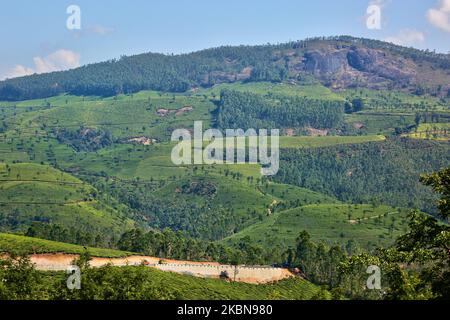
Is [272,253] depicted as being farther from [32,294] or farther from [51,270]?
[32,294]

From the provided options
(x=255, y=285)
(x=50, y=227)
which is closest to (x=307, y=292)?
(x=255, y=285)

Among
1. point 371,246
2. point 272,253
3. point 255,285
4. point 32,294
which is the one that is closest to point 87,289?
point 32,294

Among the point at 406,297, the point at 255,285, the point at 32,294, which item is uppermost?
the point at 406,297

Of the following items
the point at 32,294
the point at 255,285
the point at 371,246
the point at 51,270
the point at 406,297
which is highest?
the point at 406,297

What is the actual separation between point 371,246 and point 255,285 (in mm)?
89244

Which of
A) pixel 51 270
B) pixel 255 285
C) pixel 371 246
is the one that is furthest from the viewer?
pixel 371 246
